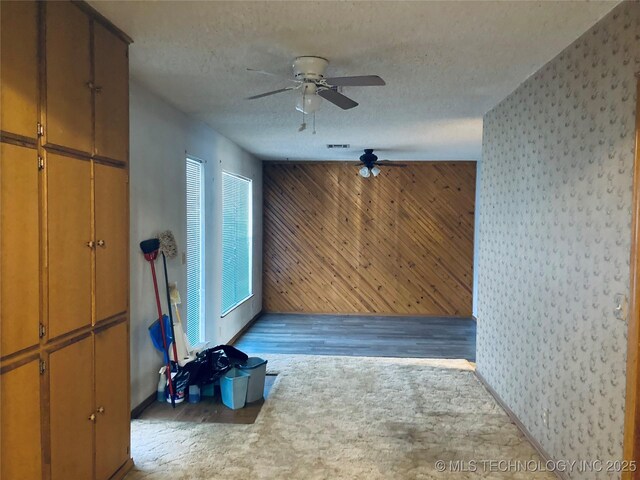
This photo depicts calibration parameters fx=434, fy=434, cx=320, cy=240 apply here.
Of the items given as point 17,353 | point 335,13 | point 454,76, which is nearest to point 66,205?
point 17,353

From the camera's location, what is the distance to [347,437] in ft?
10.0

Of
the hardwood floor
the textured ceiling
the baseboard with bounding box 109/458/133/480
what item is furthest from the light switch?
the hardwood floor

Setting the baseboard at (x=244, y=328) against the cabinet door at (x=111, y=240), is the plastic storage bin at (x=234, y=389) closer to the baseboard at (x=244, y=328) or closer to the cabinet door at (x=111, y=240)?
the cabinet door at (x=111, y=240)

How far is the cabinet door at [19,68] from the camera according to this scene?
63.0 inches

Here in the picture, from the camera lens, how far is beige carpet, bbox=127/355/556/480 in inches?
104

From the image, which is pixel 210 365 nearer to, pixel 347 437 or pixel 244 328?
pixel 347 437

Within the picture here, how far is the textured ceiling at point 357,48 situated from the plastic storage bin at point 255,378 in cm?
222

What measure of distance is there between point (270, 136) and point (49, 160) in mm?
3480

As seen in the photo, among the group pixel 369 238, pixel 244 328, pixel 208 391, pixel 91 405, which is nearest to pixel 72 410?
pixel 91 405

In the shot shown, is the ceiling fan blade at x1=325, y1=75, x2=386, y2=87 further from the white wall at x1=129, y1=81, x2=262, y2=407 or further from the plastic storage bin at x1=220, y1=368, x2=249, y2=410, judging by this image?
the plastic storage bin at x1=220, y1=368, x2=249, y2=410

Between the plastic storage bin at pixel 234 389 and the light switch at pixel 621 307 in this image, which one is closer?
the light switch at pixel 621 307

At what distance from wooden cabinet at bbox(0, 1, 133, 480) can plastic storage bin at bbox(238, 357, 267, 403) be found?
1.16 m

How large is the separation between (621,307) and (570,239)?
561mm

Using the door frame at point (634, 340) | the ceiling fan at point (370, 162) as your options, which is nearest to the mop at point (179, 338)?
the door frame at point (634, 340)
